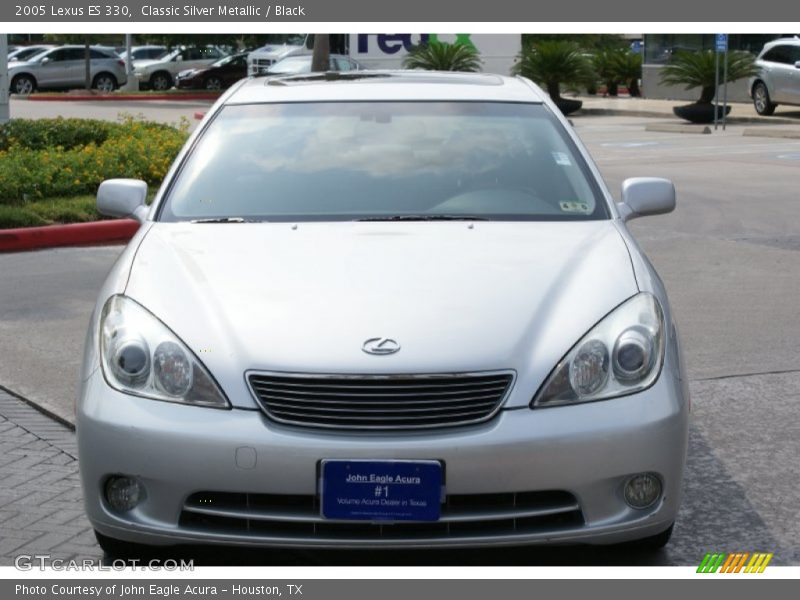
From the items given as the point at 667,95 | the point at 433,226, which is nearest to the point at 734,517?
the point at 433,226

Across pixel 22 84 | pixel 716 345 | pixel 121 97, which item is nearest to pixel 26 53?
pixel 22 84

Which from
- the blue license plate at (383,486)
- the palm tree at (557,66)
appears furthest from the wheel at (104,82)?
the blue license plate at (383,486)

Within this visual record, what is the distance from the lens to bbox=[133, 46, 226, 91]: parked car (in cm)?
4400

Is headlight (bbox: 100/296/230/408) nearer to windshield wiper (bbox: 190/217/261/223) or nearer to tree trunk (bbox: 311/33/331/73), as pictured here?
windshield wiper (bbox: 190/217/261/223)

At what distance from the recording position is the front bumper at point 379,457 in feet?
12.2

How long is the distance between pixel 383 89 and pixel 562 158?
83cm

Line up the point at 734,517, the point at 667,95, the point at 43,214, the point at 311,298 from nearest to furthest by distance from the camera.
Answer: the point at 311,298, the point at 734,517, the point at 43,214, the point at 667,95

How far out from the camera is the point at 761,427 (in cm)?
584

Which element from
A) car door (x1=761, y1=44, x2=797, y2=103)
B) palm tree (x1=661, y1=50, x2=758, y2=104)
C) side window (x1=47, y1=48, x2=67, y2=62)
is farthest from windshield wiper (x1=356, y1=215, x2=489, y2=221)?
side window (x1=47, y1=48, x2=67, y2=62)

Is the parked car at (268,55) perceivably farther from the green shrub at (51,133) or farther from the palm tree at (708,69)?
the green shrub at (51,133)

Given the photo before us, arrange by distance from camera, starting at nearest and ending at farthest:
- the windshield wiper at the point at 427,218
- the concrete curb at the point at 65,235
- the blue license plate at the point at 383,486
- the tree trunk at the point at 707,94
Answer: the blue license plate at the point at 383,486
the windshield wiper at the point at 427,218
the concrete curb at the point at 65,235
the tree trunk at the point at 707,94

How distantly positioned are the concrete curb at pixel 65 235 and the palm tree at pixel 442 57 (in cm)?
2315

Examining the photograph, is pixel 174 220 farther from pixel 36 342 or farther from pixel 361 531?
pixel 36 342
